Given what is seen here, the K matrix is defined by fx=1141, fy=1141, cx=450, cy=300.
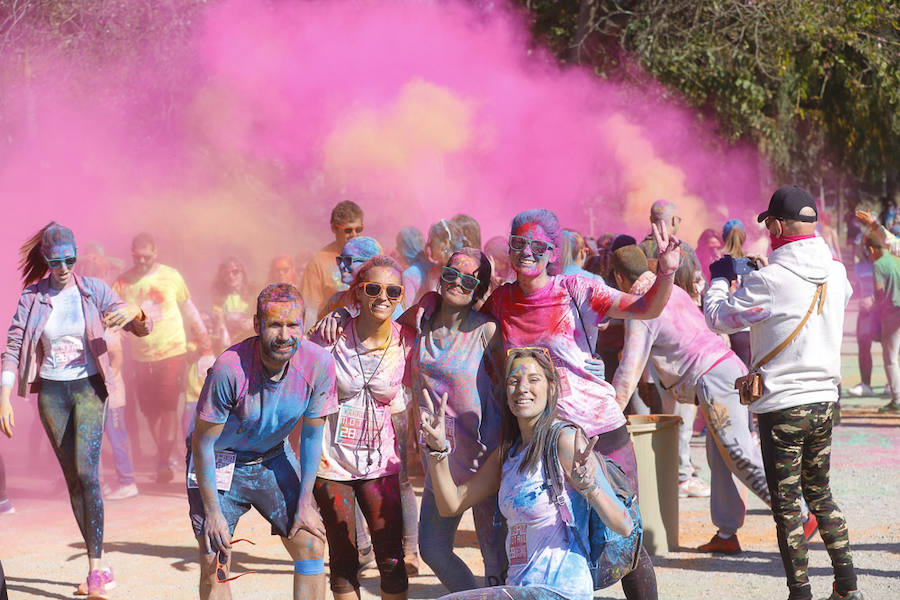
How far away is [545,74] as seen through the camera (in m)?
18.5

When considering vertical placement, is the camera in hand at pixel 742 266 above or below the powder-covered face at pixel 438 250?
below

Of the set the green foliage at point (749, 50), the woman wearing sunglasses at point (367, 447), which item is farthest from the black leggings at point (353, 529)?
the green foliage at point (749, 50)

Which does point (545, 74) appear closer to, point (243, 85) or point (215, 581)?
point (243, 85)

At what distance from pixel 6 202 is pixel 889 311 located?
12.5 metres

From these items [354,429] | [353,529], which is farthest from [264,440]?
[353,529]

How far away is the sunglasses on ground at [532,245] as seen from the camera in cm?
476

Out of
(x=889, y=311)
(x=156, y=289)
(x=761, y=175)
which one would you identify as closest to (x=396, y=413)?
(x=156, y=289)

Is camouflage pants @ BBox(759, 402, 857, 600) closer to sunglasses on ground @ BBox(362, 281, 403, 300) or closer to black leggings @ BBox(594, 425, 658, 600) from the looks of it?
black leggings @ BBox(594, 425, 658, 600)

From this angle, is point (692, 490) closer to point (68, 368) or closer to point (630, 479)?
point (630, 479)

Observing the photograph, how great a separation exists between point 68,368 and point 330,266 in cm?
204

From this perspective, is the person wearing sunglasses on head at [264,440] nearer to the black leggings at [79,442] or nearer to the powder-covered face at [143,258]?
the black leggings at [79,442]

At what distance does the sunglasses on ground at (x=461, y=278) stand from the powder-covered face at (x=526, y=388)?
0.48 m

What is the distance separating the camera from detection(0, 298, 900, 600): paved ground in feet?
19.2

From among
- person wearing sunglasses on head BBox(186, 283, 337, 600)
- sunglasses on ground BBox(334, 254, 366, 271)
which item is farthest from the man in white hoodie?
person wearing sunglasses on head BBox(186, 283, 337, 600)
